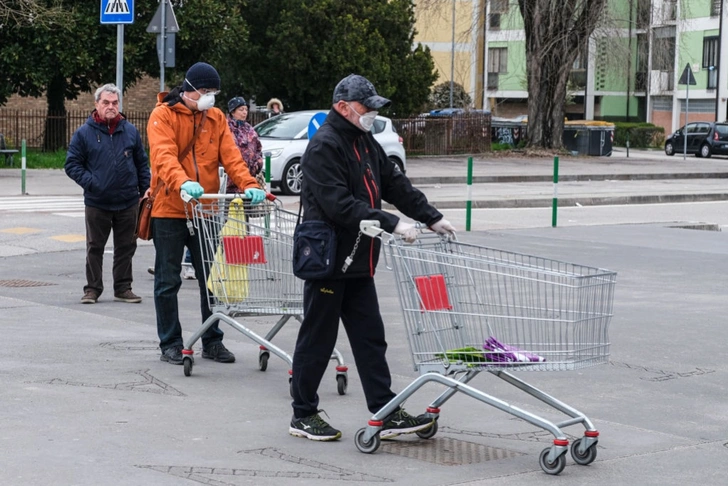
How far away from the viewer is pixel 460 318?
595cm

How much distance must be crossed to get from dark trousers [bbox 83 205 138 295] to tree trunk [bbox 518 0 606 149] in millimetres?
30594

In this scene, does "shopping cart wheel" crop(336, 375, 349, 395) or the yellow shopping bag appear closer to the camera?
"shopping cart wheel" crop(336, 375, 349, 395)

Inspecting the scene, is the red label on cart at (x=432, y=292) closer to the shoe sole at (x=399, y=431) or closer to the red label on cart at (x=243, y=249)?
the shoe sole at (x=399, y=431)

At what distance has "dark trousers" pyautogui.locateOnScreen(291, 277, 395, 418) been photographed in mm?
6238

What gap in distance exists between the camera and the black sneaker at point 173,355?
8.14 meters

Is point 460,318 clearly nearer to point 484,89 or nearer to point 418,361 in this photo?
point 418,361

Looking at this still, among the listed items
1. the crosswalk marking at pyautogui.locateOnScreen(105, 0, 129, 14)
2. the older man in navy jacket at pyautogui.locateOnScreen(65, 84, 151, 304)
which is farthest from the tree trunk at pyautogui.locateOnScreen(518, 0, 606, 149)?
the older man in navy jacket at pyautogui.locateOnScreen(65, 84, 151, 304)

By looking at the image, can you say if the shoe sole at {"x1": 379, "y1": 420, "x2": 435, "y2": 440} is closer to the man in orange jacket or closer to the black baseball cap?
the black baseball cap

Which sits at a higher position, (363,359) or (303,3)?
(303,3)

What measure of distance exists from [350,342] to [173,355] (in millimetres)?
2247

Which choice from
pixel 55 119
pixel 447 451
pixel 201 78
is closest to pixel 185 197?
pixel 201 78

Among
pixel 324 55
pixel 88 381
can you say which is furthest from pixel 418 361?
pixel 324 55

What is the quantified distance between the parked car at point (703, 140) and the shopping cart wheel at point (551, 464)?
44.5 meters

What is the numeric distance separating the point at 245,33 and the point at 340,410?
1135 inches
